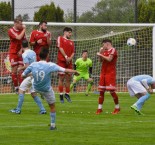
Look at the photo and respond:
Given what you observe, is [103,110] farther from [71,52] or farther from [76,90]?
[76,90]

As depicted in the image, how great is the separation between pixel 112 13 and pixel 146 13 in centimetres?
172

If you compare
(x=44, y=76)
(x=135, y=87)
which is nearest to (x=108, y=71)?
(x=135, y=87)

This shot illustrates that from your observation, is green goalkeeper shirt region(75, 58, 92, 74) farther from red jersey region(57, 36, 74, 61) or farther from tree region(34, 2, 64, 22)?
red jersey region(57, 36, 74, 61)

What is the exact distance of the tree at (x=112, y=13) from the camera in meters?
32.4

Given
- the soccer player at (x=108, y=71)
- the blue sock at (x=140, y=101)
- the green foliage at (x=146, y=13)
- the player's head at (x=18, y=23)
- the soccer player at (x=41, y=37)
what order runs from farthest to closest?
1. the green foliage at (x=146, y=13)
2. the soccer player at (x=41, y=37)
3. the player's head at (x=18, y=23)
4. the soccer player at (x=108, y=71)
5. the blue sock at (x=140, y=101)

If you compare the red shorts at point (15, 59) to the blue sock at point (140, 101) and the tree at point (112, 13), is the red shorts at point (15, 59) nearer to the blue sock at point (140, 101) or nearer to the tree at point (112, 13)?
the blue sock at point (140, 101)

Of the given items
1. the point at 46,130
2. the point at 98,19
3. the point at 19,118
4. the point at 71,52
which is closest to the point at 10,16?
the point at 98,19

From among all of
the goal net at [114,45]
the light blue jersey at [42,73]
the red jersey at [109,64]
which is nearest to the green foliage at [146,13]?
the goal net at [114,45]

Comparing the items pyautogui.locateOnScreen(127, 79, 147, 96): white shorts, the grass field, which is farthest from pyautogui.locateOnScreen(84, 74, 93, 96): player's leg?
→ pyautogui.locateOnScreen(127, 79, 147, 96): white shorts

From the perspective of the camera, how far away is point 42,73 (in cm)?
1485

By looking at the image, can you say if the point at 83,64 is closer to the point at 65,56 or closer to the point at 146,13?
the point at 146,13

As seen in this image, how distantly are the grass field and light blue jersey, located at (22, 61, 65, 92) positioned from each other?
878 millimetres

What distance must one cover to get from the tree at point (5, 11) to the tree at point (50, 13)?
4.25ft

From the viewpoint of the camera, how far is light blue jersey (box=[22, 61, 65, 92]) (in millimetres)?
14700
